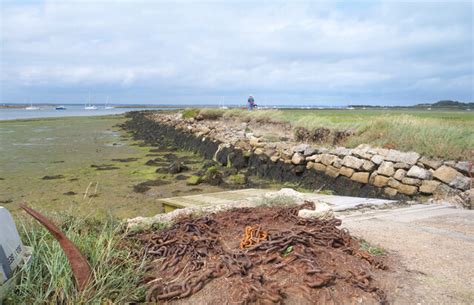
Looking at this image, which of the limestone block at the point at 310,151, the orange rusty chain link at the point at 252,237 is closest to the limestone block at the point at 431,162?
the limestone block at the point at 310,151

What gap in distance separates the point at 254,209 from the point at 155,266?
187 centimetres

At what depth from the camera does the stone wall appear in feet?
26.2

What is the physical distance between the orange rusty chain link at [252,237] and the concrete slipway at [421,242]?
3.91 ft

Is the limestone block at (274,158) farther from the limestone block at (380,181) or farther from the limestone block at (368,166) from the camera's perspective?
the limestone block at (380,181)

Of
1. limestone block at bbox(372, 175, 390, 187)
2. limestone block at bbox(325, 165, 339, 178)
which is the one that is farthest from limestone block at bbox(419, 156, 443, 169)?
limestone block at bbox(325, 165, 339, 178)

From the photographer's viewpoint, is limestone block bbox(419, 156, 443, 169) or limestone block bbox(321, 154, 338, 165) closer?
limestone block bbox(419, 156, 443, 169)

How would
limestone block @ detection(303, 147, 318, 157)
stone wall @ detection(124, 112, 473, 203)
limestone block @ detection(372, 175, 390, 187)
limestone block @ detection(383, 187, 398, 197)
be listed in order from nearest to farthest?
stone wall @ detection(124, 112, 473, 203)
limestone block @ detection(383, 187, 398, 197)
limestone block @ detection(372, 175, 390, 187)
limestone block @ detection(303, 147, 318, 157)

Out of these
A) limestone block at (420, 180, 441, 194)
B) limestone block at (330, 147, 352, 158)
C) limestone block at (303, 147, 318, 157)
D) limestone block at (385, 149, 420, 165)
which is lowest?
limestone block at (420, 180, 441, 194)

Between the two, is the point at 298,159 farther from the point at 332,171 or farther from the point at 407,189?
the point at 407,189

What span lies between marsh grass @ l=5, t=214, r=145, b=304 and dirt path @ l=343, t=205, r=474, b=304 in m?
2.04

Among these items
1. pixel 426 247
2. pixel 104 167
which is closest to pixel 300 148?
pixel 104 167

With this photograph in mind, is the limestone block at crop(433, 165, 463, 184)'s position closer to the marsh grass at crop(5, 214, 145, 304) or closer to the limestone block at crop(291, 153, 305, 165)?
the limestone block at crop(291, 153, 305, 165)

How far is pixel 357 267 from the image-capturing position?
10.7 feet

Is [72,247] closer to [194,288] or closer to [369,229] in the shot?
[194,288]
